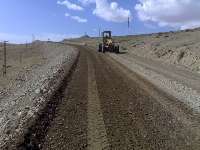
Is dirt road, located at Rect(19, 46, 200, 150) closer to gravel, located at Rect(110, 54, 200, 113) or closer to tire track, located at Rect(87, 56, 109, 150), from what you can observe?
tire track, located at Rect(87, 56, 109, 150)

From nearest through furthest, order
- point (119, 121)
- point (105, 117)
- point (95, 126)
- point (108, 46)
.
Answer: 1. point (95, 126)
2. point (119, 121)
3. point (105, 117)
4. point (108, 46)

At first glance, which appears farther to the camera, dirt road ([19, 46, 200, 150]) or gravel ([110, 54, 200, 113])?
gravel ([110, 54, 200, 113])

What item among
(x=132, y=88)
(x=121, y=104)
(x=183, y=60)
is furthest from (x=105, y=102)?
(x=183, y=60)

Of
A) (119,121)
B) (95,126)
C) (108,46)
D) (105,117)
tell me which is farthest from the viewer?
(108,46)

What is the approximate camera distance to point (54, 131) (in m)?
11.2

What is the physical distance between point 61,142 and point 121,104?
5.38 meters

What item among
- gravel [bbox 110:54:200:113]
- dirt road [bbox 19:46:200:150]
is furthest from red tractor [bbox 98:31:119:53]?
dirt road [bbox 19:46:200:150]

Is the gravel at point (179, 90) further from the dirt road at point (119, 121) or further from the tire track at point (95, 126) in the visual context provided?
the tire track at point (95, 126)

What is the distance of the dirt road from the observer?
407 inches

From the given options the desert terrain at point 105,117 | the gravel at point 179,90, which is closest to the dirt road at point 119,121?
the desert terrain at point 105,117

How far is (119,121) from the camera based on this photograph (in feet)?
41.2

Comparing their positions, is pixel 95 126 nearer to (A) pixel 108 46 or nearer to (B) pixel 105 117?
(B) pixel 105 117

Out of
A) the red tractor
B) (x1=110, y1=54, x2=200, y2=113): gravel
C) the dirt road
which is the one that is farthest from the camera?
the red tractor

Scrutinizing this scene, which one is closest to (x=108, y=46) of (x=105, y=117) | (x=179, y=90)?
(x=179, y=90)
